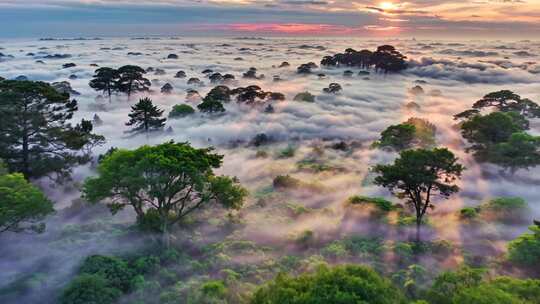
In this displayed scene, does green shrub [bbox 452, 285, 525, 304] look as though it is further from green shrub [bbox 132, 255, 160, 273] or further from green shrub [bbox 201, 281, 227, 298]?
green shrub [bbox 132, 255, 160, 273]

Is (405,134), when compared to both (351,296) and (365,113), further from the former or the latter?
(351,296)

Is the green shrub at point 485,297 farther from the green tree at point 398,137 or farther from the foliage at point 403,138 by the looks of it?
the foliage at point 403,138

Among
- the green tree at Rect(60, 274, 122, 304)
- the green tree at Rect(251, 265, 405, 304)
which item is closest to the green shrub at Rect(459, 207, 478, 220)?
the green tree at Rect(251, 265, 405, 304)

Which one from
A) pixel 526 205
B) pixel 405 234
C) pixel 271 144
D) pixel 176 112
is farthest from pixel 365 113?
pixel 405 234

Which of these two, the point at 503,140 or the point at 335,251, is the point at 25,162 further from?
the point at 503,140

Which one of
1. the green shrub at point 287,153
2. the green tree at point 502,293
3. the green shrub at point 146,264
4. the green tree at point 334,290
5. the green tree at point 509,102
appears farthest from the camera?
the green tree at point 509,102

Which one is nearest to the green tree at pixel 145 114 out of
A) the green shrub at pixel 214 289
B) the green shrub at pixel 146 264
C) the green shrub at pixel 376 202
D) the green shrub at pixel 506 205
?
the green shrub at pixel 146 264
